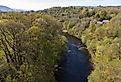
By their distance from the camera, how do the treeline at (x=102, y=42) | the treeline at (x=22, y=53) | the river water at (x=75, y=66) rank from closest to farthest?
1. the treeline at (x=22, y=53)
2. the treeline at (x=102, y=42)
3. the river water at (x=75, y=66)

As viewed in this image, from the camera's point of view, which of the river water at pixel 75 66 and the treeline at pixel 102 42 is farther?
the river water at pixel 75 66

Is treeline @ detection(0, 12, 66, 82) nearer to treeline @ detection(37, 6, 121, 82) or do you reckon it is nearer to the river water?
treeline @ detection(37, 6, 121, 82)

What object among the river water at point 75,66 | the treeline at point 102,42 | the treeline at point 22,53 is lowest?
the river water at point 75,66

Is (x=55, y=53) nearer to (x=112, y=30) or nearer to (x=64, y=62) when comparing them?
(x=64, y=62)

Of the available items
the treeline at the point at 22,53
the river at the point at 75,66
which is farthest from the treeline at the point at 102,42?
the treeline at the point at 22,53

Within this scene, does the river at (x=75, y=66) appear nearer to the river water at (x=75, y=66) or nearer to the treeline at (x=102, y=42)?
the river water at (x=75, y=66)

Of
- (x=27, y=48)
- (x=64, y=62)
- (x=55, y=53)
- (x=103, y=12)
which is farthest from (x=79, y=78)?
(x=103, y=12)

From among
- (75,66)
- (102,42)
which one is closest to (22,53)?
(75,66)

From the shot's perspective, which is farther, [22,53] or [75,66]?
[75,66]

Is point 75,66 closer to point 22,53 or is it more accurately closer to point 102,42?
point 102,42
